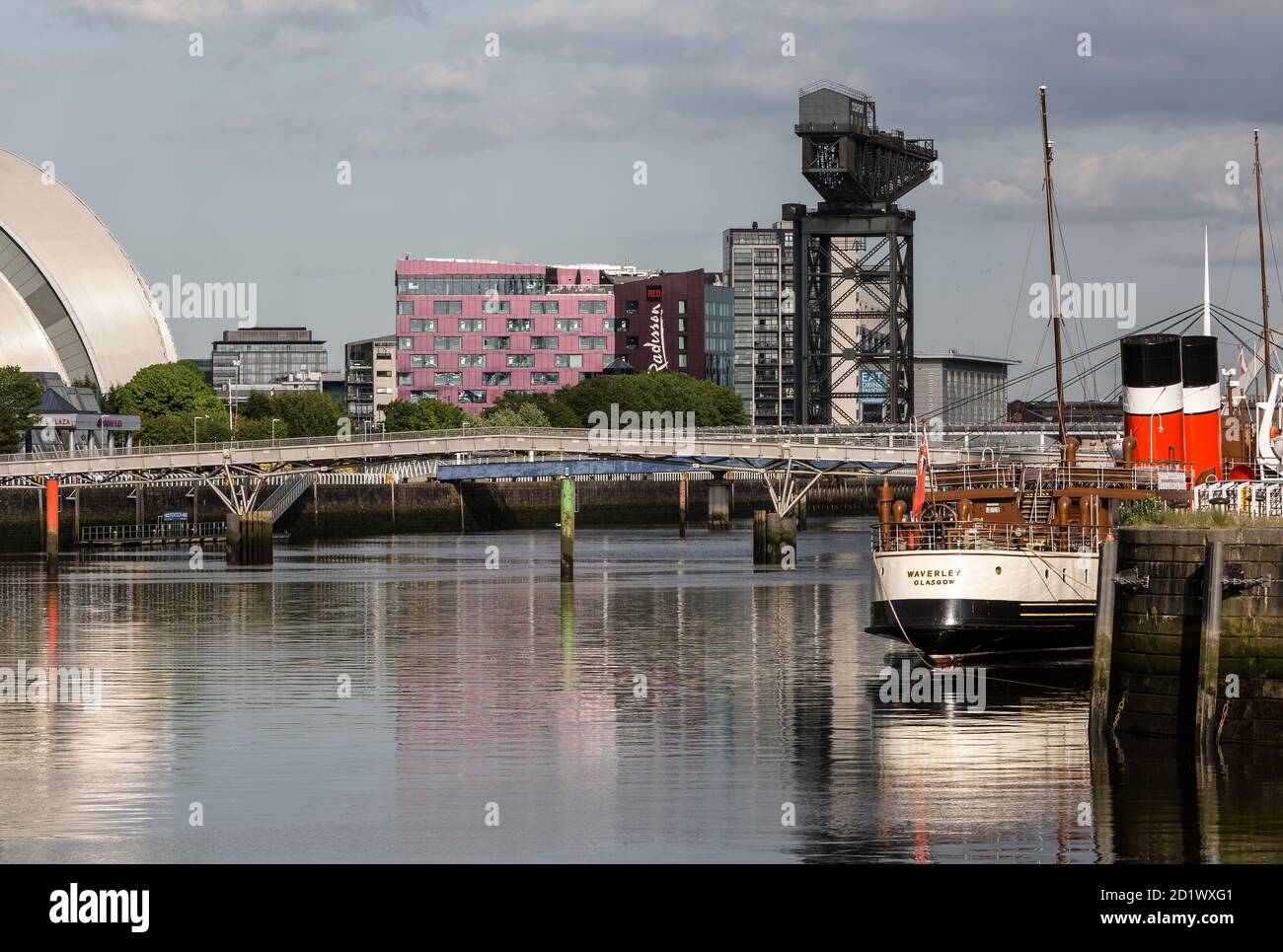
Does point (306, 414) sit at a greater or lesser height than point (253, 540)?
greater

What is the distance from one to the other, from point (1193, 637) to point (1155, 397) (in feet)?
57.4

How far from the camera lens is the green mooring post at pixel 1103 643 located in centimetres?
2908

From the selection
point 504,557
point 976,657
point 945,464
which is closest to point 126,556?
point 504,557

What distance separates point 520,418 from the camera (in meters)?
171

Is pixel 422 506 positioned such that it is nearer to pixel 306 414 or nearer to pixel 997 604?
pixel 306 414

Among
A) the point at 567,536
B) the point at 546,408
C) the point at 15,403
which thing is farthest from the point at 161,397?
the point at 567,536

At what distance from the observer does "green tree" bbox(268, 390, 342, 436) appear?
16950 cm

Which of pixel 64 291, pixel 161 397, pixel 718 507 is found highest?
pixel 64 291

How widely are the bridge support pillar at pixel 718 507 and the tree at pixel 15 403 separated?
144ft

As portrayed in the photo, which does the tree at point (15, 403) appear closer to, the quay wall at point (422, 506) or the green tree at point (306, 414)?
the quay wall at point (422, 506)

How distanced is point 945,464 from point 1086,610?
5966 cm

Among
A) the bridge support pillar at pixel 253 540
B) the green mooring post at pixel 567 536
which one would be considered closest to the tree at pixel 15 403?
the bridge support pillar at pixel 253 540
